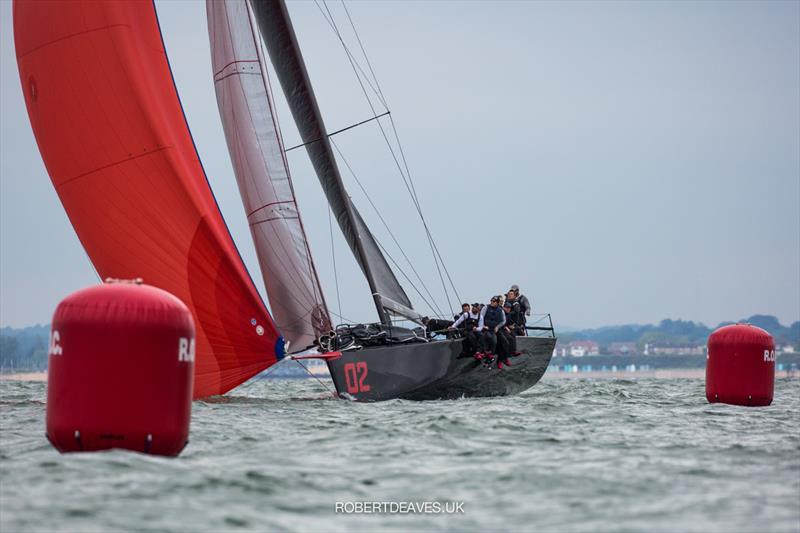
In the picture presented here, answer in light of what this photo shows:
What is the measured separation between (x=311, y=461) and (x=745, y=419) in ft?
21.6

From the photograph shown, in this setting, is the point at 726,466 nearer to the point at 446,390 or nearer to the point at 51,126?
the point at 446,390

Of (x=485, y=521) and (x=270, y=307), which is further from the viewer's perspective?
(x=270, y=307)

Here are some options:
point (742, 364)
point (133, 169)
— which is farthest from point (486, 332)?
point (133, 169)

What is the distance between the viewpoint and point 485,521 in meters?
6.09

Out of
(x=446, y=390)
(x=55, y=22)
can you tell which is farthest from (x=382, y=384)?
(x=55, y=22)

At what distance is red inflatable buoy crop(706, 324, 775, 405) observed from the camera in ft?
50.0

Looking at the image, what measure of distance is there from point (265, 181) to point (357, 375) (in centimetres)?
287

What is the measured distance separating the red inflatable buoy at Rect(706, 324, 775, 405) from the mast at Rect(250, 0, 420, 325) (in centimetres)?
456

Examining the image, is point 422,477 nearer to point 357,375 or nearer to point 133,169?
point 133,169

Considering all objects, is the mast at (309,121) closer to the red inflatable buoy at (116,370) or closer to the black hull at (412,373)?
the black hull at (412,373)

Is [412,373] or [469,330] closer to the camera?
[412,373]

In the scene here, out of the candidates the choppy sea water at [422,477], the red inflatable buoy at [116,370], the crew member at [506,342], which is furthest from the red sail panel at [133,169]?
the red inflatable buoy at [116,370]

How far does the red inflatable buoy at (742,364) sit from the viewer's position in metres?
15.2

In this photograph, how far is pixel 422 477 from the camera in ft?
24.7
